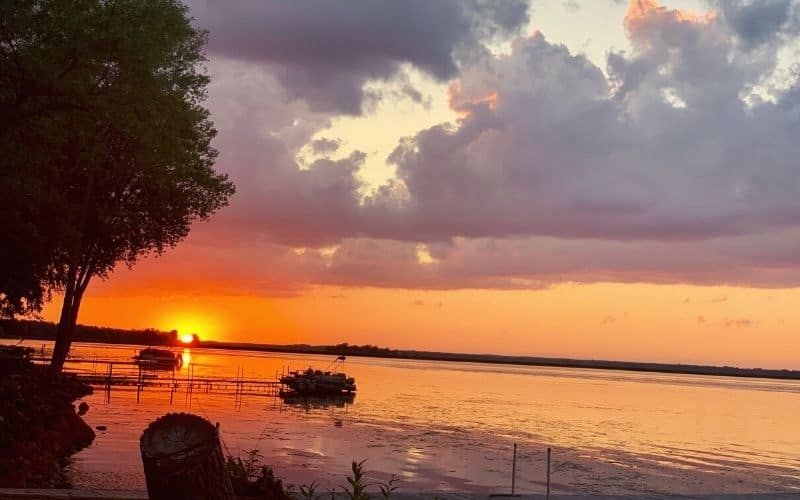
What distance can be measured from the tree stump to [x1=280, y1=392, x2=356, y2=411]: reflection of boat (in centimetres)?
7315

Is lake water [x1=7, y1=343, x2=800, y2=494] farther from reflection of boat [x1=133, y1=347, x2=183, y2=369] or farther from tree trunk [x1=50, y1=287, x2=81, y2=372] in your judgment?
reflection of boat [x1=133, y1=347, x2=183, y2=369]

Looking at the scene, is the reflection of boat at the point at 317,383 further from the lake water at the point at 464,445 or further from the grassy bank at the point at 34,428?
the grassy bank at the point at 34,428

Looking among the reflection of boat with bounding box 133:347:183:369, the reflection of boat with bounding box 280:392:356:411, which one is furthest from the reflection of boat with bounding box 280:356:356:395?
the reflection of boat with bounding box 133:347:183:369

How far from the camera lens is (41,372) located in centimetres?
4681

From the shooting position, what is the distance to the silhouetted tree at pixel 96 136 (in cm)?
2728

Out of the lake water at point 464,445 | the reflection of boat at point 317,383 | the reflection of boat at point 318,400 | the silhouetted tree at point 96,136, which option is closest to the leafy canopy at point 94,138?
the silhouetted tree at point 96,136

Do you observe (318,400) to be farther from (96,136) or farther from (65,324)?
(96,136)

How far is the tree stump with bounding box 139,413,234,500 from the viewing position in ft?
33.8

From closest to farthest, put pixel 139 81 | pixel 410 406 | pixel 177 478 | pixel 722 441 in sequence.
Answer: pixel 177 478 → pixel 139 81 → pixel 722 441 → pixel 410 406

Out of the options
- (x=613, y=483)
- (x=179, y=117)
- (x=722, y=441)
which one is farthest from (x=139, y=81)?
(x=722, y=441)

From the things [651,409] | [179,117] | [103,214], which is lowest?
[651,409]

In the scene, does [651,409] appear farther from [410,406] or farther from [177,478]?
[177,478]

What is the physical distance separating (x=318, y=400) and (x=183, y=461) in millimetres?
88560

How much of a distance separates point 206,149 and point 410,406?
53.5 metres
